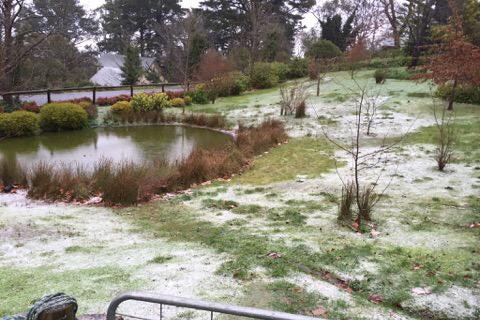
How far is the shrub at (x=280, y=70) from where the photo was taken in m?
24.1

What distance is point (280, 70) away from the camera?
24500mm

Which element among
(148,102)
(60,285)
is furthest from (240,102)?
(60,285)

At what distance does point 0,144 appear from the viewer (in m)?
11.9

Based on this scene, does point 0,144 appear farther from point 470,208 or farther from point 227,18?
point 227,18

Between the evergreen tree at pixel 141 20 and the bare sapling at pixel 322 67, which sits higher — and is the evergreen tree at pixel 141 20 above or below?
above

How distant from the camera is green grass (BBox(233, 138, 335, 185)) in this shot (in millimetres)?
8375

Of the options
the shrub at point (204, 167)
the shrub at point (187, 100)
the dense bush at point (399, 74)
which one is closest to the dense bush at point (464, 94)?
the dense bush at point (399, 74)

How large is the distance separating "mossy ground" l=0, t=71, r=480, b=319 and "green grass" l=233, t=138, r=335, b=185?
8 cm

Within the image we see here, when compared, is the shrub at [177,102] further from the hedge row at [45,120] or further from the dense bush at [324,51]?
the dense bush at [324,51]

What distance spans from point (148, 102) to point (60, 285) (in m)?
13.7

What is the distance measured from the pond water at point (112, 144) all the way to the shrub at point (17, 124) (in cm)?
33

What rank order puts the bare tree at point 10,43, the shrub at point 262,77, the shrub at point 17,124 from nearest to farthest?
the bare tree at point 10,43, the shrub at point 17,124, the shrub at point 262,77

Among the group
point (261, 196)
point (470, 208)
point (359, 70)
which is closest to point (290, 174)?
point (261, 196)

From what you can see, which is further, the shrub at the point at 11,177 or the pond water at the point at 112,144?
the pond water at the point at 112,144
